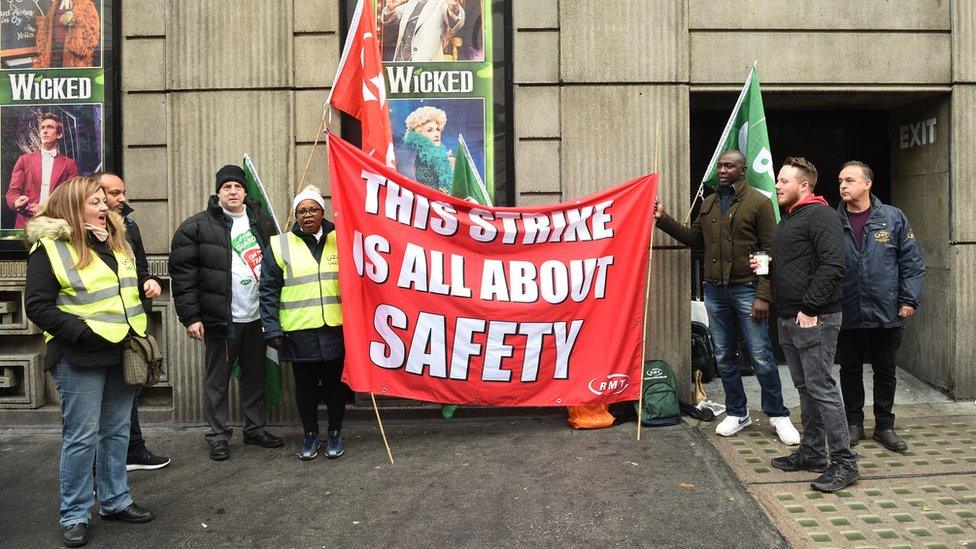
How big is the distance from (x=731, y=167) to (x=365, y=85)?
2.75 metres

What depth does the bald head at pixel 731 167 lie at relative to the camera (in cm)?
609

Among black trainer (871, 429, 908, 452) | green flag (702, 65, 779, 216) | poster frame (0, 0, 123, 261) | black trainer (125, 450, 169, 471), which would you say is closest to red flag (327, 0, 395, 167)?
poster frame (0, 0, 123, 261)

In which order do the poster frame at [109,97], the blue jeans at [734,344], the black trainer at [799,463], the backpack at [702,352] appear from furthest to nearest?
the backpack at [702,352], the poster frame at [109,97], the blue jeans at [734,344], the black trainer at [799,463]

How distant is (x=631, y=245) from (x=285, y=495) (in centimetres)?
292

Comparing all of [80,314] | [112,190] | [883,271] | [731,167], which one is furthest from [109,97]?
[883,271]

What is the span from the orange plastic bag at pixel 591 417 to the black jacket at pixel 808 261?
5.54ft

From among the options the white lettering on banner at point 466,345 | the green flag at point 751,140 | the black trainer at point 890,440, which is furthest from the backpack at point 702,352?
the white lettering on banner at point 466,345

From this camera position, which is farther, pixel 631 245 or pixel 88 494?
pixel 631 245

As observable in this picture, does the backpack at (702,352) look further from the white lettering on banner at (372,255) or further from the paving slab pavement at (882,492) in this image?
the white lettering on banner at (372,255)

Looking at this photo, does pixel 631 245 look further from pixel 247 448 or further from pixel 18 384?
pixel 18 384

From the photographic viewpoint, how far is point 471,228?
6043mm

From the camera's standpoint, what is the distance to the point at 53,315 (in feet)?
14.4

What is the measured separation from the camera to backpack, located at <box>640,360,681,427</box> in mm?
6426

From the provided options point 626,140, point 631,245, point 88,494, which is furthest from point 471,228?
point 88,494
